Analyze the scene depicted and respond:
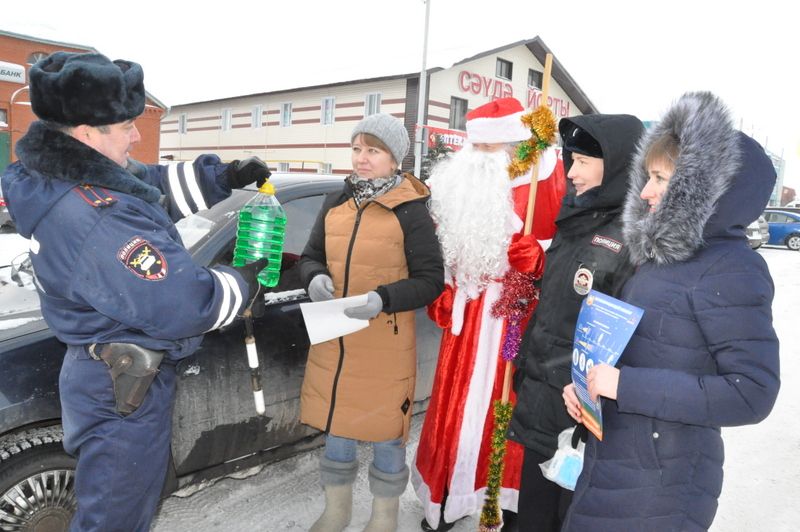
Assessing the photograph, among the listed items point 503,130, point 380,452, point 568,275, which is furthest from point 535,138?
point 380,452

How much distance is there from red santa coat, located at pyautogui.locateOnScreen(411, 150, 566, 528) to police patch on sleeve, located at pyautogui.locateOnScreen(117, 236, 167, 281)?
4.56 feet

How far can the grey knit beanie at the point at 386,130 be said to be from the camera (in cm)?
235

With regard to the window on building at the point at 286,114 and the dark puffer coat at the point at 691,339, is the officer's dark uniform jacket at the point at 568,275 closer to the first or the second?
the dark puffer coat at the point at 691,339

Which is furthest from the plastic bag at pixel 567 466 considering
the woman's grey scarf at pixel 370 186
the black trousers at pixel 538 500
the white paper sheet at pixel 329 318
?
the woman's grey scarf at pixel 370 186

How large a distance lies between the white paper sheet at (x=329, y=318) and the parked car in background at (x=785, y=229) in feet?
74.1

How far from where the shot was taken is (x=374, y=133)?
7.69ft

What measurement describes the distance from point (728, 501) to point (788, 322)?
5.73 metres

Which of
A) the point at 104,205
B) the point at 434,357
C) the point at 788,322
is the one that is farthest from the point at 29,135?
the point at 788,322

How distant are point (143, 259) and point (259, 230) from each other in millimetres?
1025

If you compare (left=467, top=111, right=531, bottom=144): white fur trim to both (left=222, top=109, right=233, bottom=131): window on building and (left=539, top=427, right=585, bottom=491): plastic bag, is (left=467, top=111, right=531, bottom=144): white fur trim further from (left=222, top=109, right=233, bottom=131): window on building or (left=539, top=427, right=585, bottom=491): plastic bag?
(left=222, top=109, right=233, bottom=131): window on building

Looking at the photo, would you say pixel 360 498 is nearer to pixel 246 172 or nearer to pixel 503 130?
pixel 246 172

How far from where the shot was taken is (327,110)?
2578 cm

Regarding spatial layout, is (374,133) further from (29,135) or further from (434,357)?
(434,357)

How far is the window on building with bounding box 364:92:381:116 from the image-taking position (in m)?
23.2
